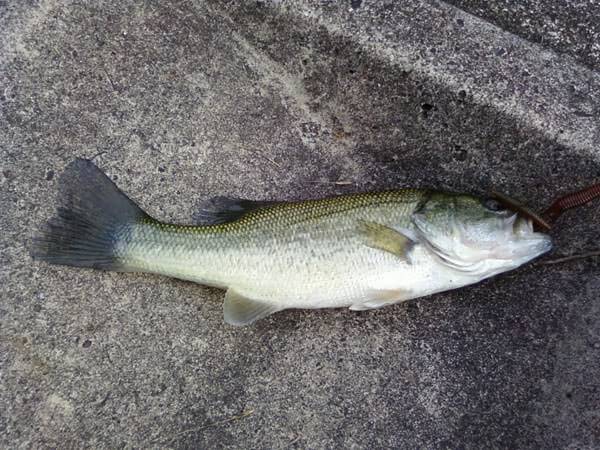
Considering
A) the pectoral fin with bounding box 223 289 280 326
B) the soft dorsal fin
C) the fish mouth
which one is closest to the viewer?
the fish mouth

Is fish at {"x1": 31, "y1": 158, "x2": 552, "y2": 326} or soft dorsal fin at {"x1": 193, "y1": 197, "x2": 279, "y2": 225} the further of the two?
soft dorsal fin at {"x1": 193, "y1": 197, "x2": 279, "y2": 225}

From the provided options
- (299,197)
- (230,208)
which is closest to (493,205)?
(299,197)

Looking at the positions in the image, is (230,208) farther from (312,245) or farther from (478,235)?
(478,235)

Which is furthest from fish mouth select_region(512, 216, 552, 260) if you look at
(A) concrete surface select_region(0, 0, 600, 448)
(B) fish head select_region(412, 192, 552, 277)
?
(A) concrete surface select_region(0, 0, 600, 448)

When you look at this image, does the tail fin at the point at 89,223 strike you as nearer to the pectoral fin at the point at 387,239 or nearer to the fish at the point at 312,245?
the fish at the point at 312,245

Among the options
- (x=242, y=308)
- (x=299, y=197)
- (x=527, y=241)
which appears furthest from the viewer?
(x=299, y=197)

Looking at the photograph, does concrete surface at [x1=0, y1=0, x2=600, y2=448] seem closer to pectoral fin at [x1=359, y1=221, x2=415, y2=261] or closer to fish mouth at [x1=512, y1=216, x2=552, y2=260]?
fish mouth at [x1=512, y1=216, x2=552, y2=260]

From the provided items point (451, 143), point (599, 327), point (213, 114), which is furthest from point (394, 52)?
point (599, 327)
